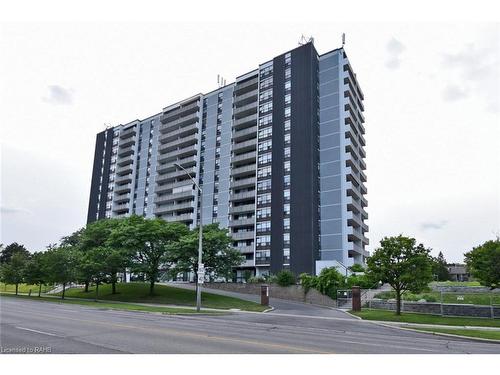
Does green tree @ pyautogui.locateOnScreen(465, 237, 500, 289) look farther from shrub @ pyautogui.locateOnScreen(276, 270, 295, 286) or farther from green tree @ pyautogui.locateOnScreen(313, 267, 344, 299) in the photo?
shrub @ pyautogui.locateOnScreen(276, 270, 295, 286)

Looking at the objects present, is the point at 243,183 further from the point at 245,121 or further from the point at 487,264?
the point at 487,264

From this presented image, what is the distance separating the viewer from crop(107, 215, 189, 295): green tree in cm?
4810

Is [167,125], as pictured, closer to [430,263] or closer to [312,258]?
[312,258]

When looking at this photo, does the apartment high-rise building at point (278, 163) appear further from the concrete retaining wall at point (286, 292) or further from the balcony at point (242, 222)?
the concrete retaining wall at point (286, 292)

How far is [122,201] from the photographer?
342 ft

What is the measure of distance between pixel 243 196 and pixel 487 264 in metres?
50.4

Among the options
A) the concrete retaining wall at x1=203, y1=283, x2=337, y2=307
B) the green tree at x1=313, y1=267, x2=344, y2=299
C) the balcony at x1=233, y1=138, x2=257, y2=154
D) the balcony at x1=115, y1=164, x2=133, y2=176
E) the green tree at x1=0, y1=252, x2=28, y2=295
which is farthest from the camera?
the balcony at x1=115, y1=164, x2=133, y2=176

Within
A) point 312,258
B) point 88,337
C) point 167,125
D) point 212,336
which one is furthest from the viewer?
point 167,125

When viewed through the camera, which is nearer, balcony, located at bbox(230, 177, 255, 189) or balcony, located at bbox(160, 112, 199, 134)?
balcony, located at bbox(230, 177, 255, 189)

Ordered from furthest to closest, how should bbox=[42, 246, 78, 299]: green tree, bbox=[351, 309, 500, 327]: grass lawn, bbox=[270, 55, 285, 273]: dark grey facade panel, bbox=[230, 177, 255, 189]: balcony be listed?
bbox=[230, 177, 255, 189]: balcony, bbox=[270, 55, 285, 273]: dark grey facade panel, bbox=[42, 246, 78, 299]: green tree, bbox=[351, 309, 500, 327]: grass lawn

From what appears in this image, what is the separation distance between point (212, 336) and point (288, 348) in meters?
3.73

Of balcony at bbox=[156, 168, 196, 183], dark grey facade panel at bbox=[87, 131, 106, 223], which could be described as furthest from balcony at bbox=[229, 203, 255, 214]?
dark grey facade panel at bbox=[87, 131, 106, 223]

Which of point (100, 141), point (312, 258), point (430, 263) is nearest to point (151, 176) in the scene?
point (100, 141)

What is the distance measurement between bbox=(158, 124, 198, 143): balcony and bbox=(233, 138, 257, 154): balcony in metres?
15.0
